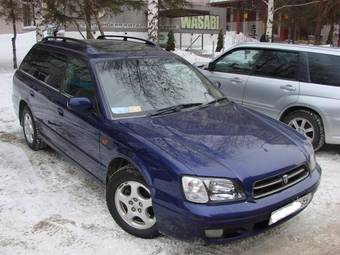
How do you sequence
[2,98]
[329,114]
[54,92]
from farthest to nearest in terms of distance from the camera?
[2,98]
[329,114]
[54,92]

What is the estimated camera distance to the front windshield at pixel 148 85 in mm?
4133

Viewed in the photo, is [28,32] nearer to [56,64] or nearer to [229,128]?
[56,64]

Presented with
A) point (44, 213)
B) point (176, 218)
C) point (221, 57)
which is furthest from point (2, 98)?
point (176, 218)

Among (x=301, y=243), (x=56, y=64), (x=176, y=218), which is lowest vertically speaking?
(x=301, y=243)

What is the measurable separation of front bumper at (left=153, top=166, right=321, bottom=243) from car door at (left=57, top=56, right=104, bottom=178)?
1087mm

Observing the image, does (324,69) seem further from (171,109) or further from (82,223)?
(82,223)

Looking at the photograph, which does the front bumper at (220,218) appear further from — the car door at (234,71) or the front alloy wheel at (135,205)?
the car door at (234,71)

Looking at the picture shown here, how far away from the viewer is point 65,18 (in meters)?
14.5

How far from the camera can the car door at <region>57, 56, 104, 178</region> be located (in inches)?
163

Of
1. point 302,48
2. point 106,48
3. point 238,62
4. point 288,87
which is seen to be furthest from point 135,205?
point 238,62

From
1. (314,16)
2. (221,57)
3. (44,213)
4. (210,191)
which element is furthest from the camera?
(314,16)

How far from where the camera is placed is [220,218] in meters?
3.09

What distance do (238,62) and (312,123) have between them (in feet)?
5.65

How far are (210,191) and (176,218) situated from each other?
0.32 m
